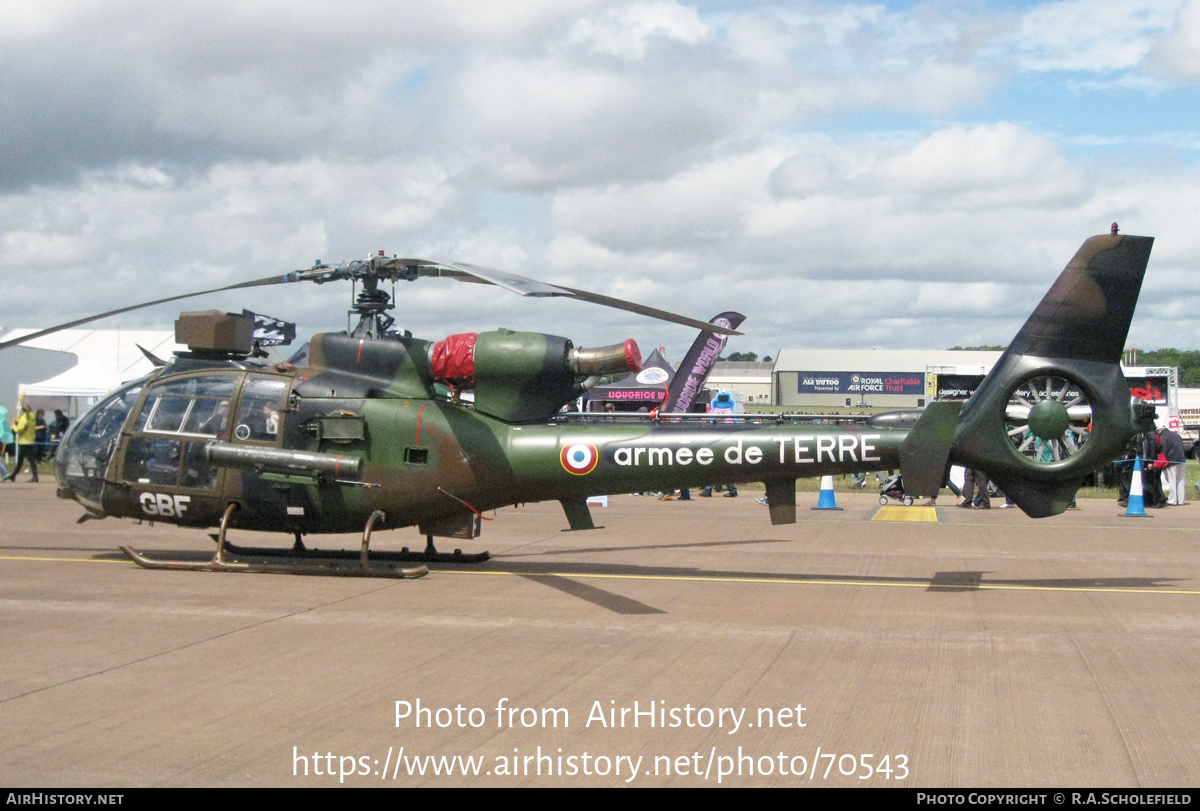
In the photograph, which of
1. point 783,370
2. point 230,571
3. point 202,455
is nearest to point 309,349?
point 202,455

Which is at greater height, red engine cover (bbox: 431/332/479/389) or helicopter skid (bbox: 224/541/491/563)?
red engine cover (bbox: 431/332/479/389)

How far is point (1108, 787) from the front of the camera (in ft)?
17.0

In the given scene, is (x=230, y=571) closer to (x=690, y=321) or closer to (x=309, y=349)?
(x=309, y=349)

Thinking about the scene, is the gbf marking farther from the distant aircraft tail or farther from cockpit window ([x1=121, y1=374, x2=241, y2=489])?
the distant aircraft tail

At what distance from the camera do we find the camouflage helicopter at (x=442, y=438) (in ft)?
34.5

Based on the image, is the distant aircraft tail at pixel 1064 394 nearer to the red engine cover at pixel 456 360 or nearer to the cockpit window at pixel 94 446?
the red engine cover at pixel 456 360

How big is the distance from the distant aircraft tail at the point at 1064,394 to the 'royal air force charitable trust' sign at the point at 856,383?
294 feet

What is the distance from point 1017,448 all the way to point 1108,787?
229 inches

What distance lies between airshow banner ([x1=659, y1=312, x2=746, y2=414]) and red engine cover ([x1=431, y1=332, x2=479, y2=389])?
1994 centimetres

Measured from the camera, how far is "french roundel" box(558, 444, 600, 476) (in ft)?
36.7

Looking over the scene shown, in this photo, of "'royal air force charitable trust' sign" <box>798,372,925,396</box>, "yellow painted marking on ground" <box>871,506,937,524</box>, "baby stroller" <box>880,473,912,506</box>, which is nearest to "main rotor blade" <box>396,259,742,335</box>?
"yellow painted marking on ground" <box>871,506,937,524</box>

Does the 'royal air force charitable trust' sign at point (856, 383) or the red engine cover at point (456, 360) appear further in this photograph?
the 'royal air force charitable trust' sign at point (856, 383)

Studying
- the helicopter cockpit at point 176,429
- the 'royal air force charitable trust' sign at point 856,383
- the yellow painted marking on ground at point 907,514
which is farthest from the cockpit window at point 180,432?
the 'royal air force charitable trust' sign at point 856,383
